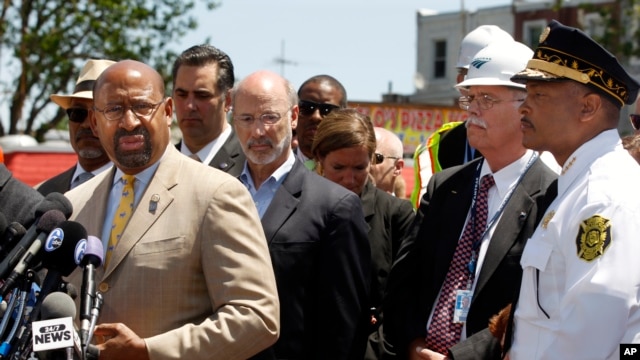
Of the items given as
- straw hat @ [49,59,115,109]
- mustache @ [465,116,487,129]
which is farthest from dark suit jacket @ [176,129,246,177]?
mustache @ [465,116,487,129]

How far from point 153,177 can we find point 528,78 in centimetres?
165

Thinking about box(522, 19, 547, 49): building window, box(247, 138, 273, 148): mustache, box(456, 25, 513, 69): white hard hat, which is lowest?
box(247, 138, 273, 148): mustache

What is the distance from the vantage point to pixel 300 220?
5.57m

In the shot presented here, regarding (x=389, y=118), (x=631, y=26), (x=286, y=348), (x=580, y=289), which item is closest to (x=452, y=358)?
(x=286, y=348)

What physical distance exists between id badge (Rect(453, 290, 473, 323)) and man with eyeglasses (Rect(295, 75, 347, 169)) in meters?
2.36

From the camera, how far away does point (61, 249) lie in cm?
407

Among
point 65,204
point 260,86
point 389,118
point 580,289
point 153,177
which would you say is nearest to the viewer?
point 580,289

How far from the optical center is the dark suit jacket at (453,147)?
7.24m

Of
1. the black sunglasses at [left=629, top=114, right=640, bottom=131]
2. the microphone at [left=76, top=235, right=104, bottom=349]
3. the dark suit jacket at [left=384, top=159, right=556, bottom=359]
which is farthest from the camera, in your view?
the black sunglasses at [left=629, top=114, right=640, bottom=131]

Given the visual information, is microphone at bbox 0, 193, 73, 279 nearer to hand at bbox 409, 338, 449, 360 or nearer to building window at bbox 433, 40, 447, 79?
hand at bbox 409, 338, 449, 360

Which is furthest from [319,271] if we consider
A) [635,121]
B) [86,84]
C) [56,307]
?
[86,84]

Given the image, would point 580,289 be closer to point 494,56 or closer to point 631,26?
point 494,56

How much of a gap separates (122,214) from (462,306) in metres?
1.67

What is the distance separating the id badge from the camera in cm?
529
